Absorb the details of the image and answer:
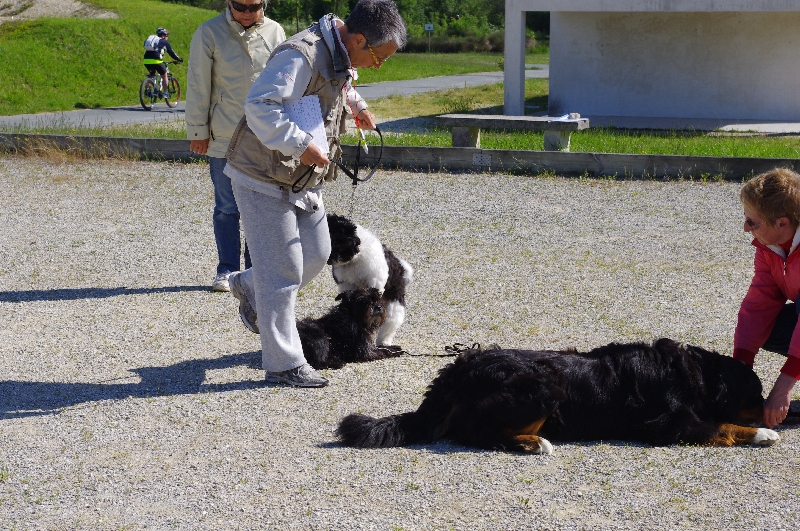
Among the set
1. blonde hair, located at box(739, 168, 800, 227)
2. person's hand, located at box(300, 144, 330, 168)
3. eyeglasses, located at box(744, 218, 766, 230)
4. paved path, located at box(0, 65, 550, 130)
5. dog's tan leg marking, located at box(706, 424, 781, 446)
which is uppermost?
person's hand, located at box(300, 144, 330, 168)

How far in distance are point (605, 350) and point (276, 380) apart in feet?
5.97

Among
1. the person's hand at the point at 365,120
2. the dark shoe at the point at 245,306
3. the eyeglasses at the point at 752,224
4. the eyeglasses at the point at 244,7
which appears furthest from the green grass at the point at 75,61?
the eyeglasses at the point at 752,224

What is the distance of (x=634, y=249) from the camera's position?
822cm

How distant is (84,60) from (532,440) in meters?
25.0

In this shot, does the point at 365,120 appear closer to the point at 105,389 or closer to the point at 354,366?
the point at 354,366

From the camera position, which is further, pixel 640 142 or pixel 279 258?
pixel 640 142

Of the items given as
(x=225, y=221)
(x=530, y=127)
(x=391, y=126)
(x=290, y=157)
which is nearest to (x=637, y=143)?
(x=530, y=127)

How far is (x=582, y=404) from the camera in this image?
410 centimetres

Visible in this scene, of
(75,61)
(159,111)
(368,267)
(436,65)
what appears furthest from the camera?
(436,65)

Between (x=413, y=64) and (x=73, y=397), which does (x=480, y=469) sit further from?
(x=413, y=64)

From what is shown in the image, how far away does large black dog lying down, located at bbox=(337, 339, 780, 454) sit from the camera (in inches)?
157

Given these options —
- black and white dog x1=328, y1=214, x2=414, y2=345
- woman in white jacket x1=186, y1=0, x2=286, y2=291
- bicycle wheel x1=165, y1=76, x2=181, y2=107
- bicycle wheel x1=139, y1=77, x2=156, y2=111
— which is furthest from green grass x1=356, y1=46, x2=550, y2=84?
black and white dog x1=328, y1=214, x2=414, y2=345

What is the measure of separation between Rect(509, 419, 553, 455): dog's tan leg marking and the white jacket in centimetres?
343

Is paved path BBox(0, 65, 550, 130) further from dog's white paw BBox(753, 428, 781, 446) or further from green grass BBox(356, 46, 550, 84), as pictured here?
dog's white paw BBox(753, 428, 781, 446)
